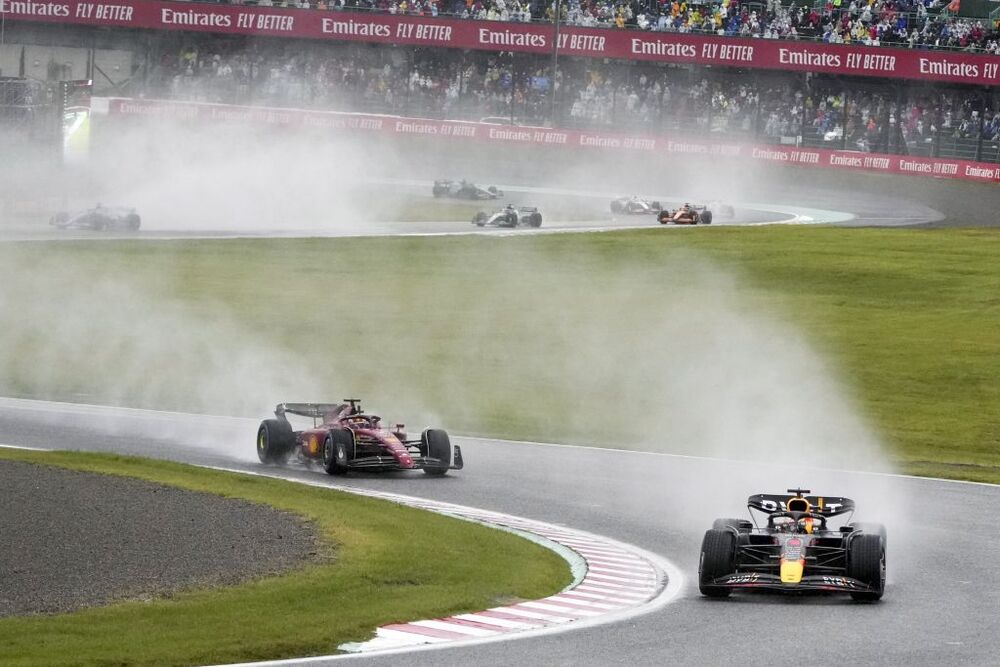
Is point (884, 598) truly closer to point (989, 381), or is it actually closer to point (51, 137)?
point (989, 381)

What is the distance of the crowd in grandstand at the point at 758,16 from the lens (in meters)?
65.8

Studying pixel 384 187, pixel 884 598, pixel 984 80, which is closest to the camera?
pixel 884 598

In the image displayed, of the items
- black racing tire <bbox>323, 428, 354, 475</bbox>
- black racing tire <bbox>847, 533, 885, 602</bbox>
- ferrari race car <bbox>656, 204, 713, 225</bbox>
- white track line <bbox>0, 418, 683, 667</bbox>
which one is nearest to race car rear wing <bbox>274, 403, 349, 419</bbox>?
black racing tire <bbox>323, 428, 354, 475</bbox>

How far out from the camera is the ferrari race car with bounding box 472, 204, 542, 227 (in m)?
56.6

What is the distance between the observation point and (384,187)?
6812 centimetres

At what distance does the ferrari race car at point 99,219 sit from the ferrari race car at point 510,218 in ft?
39.8

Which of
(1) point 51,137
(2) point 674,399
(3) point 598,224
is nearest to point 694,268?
(3) point 598,224

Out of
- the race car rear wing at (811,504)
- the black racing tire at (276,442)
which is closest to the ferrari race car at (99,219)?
the black racing tire at (276,442)

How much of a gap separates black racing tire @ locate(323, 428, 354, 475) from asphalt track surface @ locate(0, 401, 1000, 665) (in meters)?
0.23

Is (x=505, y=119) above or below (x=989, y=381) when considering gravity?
above

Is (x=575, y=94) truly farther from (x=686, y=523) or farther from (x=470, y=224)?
(x=686, y=523)

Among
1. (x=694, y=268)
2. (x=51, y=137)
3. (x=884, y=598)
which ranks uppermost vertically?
(x=51, y=137)

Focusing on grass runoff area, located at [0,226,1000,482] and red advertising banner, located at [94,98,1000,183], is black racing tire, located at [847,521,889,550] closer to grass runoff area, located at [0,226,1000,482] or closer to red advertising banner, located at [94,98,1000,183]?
grass runoff area, located at [0,226,1000,482]

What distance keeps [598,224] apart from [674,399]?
93.9ft
